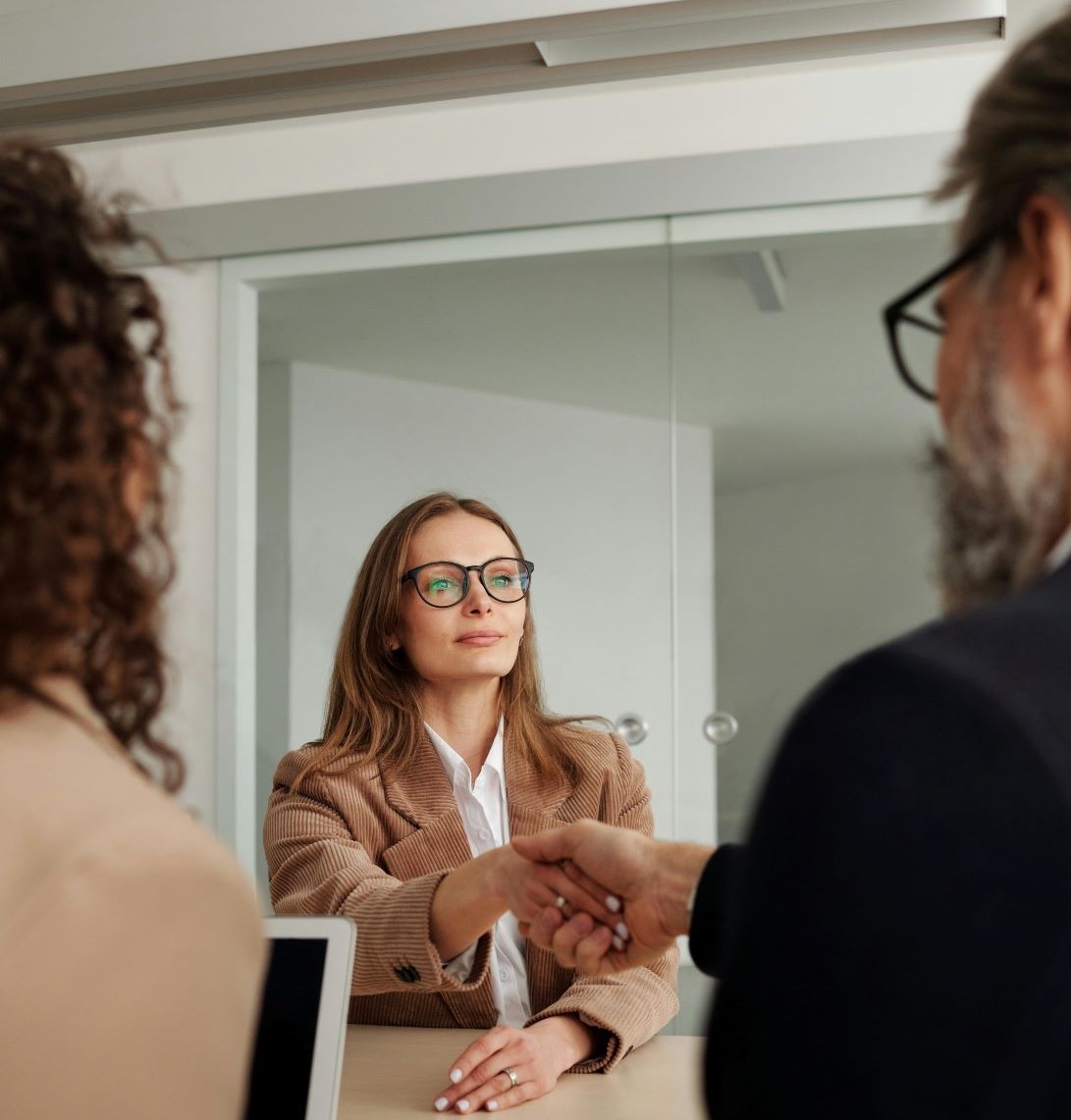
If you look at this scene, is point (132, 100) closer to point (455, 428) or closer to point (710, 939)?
point (455, 428)

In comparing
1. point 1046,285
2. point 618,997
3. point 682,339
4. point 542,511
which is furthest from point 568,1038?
A: point 682,339

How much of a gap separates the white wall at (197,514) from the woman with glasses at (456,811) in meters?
1.23

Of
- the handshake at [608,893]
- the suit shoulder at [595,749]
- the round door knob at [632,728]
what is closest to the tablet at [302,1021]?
the handshake at [608,893]

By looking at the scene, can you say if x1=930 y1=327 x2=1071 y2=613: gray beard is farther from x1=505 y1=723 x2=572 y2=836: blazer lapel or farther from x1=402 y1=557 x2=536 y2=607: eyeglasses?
x1=402 y1=557 x2=536 y2=607: eyeglasses

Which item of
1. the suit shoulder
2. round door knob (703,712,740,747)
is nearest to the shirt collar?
the suit shoulder

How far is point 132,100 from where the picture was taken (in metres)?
3.26

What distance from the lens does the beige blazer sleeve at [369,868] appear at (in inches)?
71.4

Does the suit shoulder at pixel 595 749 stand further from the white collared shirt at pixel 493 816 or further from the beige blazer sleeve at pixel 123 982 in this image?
the beige blazer sleeve at pixel 123 982

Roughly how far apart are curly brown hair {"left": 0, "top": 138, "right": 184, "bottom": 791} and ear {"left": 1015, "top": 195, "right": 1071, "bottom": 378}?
55 centimetres

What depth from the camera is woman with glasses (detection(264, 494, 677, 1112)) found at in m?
Answer: 1.76

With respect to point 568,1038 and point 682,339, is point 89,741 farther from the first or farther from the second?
point 682,339

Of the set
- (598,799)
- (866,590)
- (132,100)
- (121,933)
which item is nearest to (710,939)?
(121,933)

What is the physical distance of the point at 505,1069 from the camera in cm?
156

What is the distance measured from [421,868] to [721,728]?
4.44ft
